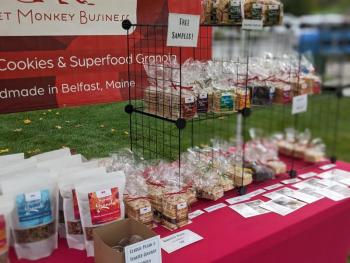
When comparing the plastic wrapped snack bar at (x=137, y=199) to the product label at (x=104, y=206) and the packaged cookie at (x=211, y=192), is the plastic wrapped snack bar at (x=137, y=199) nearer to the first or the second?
the product label at (x=104, y=206)

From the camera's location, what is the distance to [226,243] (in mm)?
1399

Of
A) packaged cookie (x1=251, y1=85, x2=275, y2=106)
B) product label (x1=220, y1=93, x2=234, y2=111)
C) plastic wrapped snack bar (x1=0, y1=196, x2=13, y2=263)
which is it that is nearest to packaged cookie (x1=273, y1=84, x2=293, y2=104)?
packaged cookie (x1=251, y1=85, x2=275, y2=106)

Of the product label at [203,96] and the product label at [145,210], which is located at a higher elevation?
the product label at [203,96]

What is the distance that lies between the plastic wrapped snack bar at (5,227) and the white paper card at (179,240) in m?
0.51

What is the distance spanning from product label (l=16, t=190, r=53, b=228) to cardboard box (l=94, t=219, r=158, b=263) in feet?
0.62

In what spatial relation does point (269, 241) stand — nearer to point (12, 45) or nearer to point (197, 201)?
point (197, 201)

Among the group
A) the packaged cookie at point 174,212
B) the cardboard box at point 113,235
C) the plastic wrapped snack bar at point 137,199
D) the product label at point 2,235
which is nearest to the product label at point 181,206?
the packaged cookie at point 174,212

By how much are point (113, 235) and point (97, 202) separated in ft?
0.41

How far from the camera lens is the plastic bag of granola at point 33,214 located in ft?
4.05

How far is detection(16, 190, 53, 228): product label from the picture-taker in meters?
1.23

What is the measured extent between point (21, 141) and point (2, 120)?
0.44 ft

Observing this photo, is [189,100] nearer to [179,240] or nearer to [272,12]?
[179,240]

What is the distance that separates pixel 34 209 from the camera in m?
1.26

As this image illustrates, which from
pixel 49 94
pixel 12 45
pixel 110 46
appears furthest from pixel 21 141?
pixel 110 46
